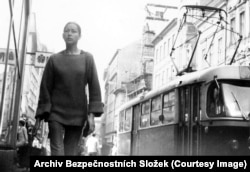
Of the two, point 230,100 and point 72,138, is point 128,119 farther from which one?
point 72,138

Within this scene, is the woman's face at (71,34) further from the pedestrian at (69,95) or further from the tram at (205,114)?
the tram at (205,114)

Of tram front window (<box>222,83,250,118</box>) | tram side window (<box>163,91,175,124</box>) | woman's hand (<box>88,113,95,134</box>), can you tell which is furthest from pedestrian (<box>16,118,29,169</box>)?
woman's hand (<box>88,113,95,134</box>)

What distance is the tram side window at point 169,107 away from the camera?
12883mm

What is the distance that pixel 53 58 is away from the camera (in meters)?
4.95

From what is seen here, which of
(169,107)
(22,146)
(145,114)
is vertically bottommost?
(22,146)

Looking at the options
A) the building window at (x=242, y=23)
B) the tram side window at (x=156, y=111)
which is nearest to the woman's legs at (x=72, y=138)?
the tram side window at (x=156, y=111)

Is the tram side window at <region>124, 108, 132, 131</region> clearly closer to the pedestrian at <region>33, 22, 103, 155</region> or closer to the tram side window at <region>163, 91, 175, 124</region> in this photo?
the tram side window at <region>163, 91, 175, 124</region>

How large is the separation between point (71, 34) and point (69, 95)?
627 mm

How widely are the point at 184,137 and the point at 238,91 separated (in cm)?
201

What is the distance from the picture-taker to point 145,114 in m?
16.2

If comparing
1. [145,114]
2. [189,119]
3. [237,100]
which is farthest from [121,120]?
[237,100]

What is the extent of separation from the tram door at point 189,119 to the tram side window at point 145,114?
345 centimetres

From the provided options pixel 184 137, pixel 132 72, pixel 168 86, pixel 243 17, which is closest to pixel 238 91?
pixel 184 137

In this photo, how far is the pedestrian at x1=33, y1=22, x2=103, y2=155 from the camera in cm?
482
